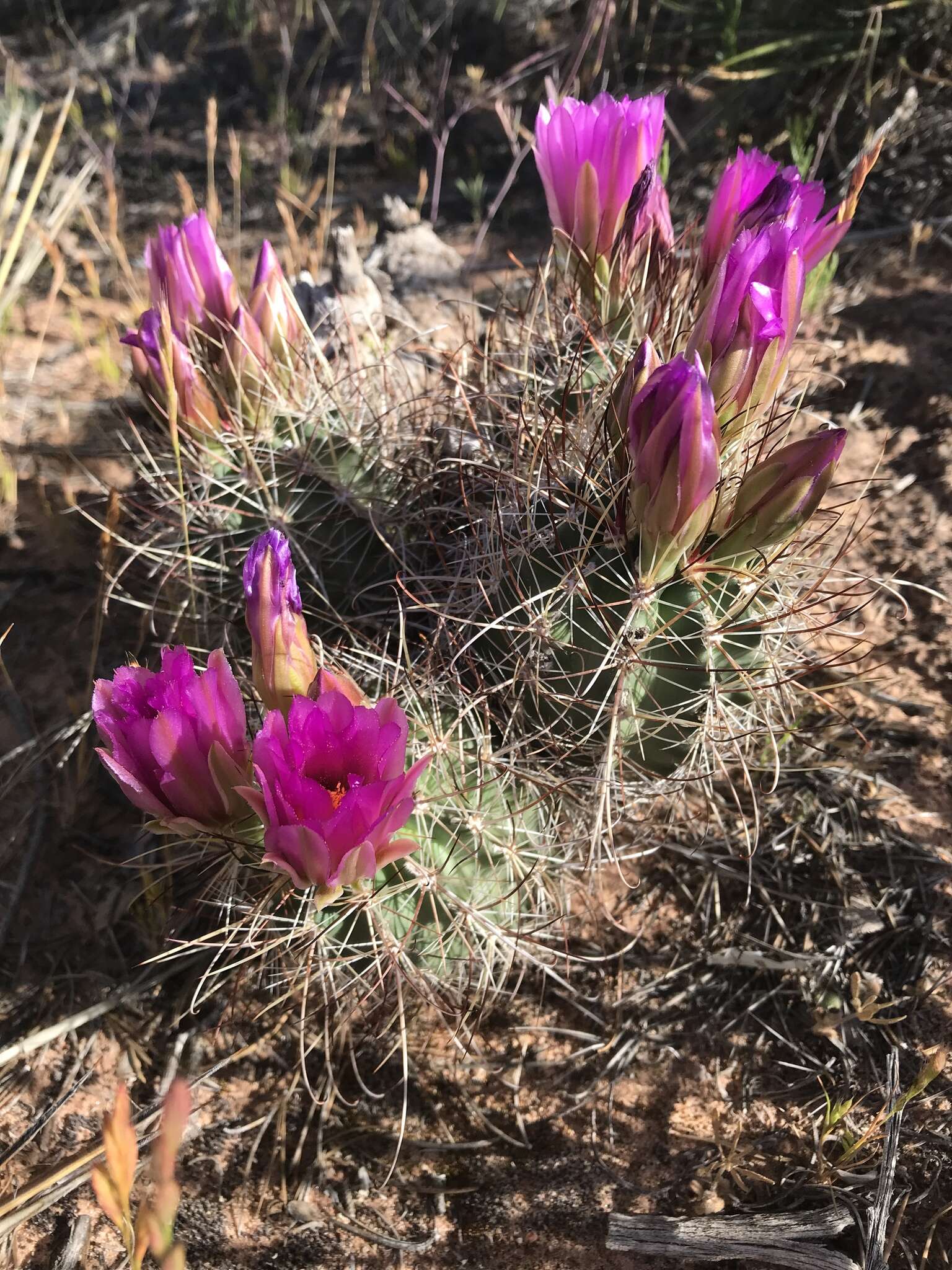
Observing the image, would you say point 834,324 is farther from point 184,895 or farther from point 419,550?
point 184,895

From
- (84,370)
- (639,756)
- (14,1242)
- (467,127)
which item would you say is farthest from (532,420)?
(467,127)

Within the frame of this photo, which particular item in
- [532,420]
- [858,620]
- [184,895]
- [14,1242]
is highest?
[532,420]

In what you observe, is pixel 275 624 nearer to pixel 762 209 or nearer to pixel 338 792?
pixel 338 792

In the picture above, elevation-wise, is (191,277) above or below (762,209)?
below

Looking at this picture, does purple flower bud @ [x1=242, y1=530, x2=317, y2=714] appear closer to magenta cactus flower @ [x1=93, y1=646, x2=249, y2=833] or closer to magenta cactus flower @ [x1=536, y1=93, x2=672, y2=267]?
magenta cactus flower @ [x1=93, y1=646, x2=249, y2=833]

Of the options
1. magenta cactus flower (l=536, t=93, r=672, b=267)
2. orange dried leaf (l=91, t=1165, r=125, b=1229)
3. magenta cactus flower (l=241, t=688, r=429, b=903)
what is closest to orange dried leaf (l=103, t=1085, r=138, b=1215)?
orange dried leaf (l=91, t=1165, r=125, b=1229)

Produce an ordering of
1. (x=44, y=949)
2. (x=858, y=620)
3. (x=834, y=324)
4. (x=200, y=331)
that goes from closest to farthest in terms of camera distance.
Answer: (x=200, y=331) < (x=44, y=949) < (x=858, y=620) < (x=834, y=324)

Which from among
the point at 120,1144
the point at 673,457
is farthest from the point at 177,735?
the point at 673,457
